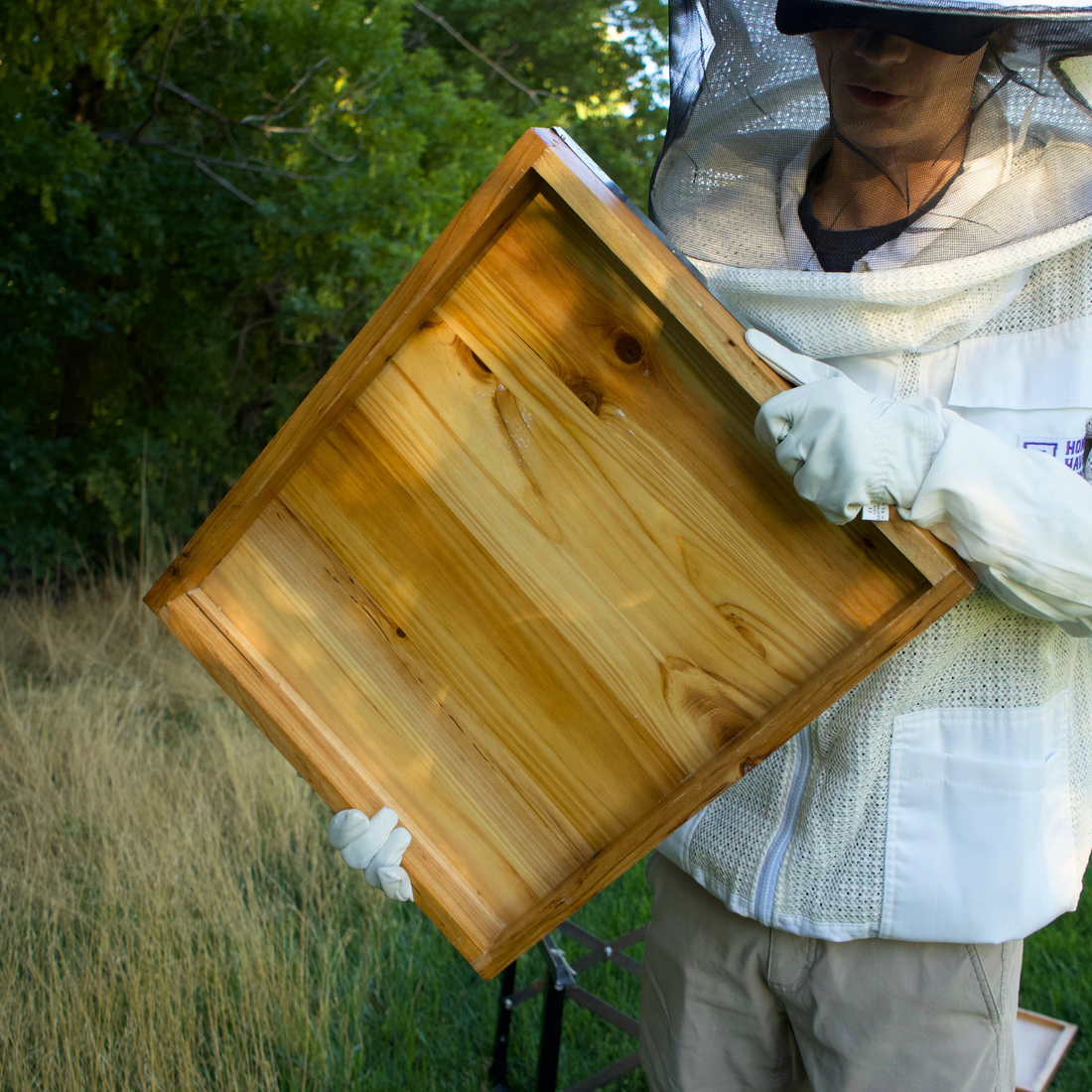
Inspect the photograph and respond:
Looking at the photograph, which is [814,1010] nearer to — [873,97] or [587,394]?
[587,394]

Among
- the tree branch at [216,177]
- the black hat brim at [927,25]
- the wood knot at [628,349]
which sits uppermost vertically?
the black hat brim at [927,25]

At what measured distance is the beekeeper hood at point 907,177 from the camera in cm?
125

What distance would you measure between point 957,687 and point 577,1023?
2.23 meters

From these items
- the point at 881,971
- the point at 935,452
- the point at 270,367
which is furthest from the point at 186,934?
the point at 270,367

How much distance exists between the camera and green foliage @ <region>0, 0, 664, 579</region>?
541 cm

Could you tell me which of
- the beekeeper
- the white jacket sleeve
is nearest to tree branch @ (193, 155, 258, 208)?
the beekeeper

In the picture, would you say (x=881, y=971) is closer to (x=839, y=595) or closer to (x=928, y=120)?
(x=839, y=595)

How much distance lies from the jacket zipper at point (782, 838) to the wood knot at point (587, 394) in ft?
1.92

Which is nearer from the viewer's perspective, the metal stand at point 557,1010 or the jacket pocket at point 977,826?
the jacket pocket at point 977,826

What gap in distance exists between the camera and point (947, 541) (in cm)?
117

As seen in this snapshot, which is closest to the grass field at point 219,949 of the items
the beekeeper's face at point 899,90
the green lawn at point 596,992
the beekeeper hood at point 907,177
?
the green lawn at point 596,992

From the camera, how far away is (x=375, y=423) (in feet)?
4.54

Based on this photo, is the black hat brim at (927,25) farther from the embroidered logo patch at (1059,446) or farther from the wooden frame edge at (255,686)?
the wooden frame edge at (255,686)

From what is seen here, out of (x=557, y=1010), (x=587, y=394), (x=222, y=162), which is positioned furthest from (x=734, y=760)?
(x=222, y=162)
